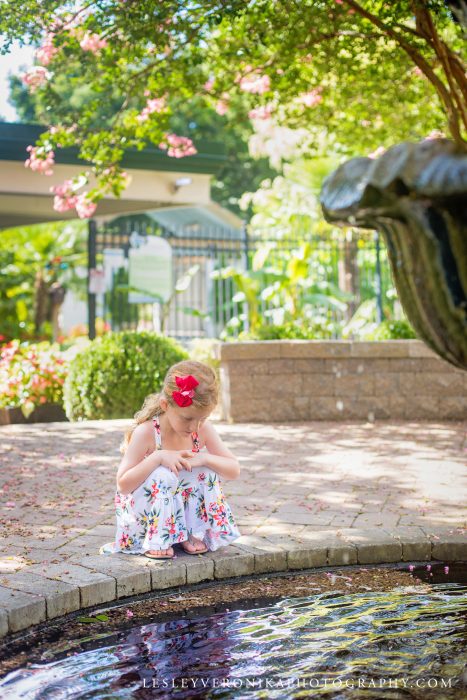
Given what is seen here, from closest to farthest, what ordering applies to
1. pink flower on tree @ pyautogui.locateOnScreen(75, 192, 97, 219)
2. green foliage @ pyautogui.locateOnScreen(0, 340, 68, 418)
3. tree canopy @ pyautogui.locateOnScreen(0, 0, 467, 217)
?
tree canopy @ pyautogui.locateOnScreen(0, 0, 467, 217) → pink flower on tree @ pyautogui.locateOnScreen(75, 192, 97, 219) → green foliage @ pyautogui.locateOnScreen(0, 340, 68, 418)

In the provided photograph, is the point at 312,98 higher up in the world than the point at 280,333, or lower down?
higher up

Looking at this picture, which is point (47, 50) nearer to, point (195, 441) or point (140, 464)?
point (195, 441)

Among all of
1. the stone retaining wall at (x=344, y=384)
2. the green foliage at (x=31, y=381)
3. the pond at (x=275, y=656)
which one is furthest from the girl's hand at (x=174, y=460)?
the green foliage at (x=31, y=381)

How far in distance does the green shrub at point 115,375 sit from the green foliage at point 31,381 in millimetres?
543

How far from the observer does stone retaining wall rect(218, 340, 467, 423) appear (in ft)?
37.2

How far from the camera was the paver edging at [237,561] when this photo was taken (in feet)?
14.0

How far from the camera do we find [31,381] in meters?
12.2

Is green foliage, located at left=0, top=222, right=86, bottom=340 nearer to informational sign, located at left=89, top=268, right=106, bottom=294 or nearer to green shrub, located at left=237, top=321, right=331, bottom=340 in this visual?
informational sign, located at left=89, top=268, right=106, bottom=294

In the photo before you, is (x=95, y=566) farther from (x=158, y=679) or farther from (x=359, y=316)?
(x=359, y=316)

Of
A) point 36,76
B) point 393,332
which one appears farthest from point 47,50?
point 393,332

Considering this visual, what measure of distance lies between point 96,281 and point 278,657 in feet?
33.0

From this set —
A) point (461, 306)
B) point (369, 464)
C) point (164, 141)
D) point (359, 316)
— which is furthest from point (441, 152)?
point (359, 316)

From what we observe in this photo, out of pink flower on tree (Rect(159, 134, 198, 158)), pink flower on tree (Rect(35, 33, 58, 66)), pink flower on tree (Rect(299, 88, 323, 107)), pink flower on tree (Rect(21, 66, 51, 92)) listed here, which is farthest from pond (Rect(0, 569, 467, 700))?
pink flower on tree (Rect(299, 88, 323, 107))

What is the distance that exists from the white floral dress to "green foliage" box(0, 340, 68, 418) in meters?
7.26
